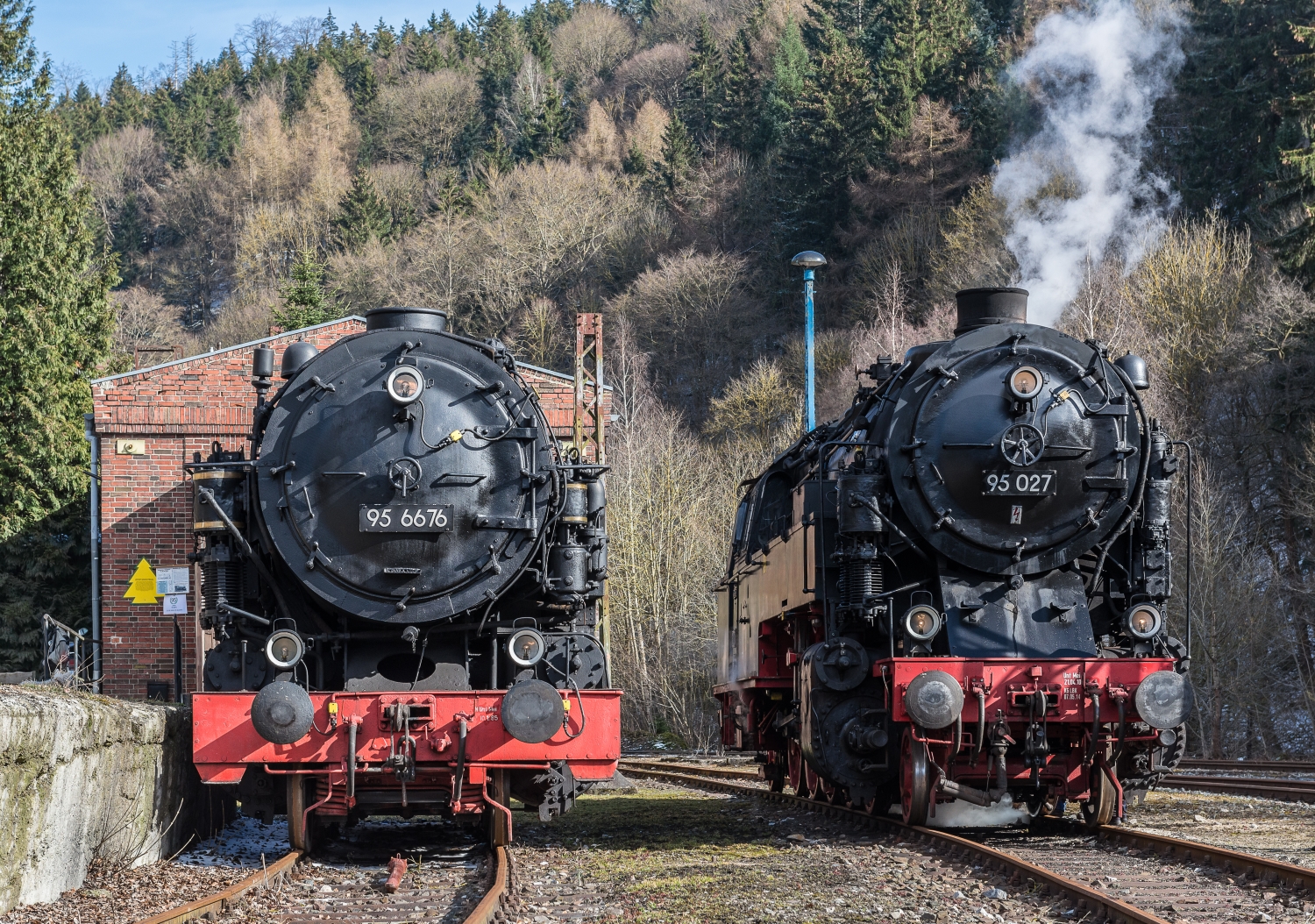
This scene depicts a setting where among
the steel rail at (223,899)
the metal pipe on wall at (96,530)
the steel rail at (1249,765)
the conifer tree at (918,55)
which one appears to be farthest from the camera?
the conifer tree at (918,55)

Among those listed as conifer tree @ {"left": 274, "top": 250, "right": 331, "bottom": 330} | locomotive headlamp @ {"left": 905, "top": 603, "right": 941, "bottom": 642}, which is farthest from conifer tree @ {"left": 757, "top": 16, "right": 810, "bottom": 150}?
locomotive headlamp @ {"left": 905, "top": 603, "right": 941, "bottom": 642}

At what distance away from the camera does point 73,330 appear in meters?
27.2

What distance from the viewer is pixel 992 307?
35.0 ft

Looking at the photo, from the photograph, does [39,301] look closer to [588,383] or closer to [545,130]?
[588,383]

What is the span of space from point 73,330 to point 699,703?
47.0ft

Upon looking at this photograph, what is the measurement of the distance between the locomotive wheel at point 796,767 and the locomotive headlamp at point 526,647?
3952mm

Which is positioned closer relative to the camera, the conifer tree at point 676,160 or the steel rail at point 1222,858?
the steel rail at point 1222,858

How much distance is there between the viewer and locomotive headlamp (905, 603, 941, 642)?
31.0 feet

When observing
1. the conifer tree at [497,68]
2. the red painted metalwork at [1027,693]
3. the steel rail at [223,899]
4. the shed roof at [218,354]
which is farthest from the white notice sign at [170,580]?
the conifer tree at [497,68]

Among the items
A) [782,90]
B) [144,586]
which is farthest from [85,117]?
[144,586]

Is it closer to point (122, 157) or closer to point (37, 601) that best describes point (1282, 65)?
point (37, 601)

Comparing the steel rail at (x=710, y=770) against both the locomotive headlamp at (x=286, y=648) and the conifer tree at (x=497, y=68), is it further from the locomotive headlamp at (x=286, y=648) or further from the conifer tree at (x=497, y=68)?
the conifer tree at (x=497, y=68)

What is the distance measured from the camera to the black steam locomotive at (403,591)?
28.3ft

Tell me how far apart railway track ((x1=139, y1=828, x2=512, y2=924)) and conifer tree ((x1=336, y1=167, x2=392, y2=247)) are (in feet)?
161
